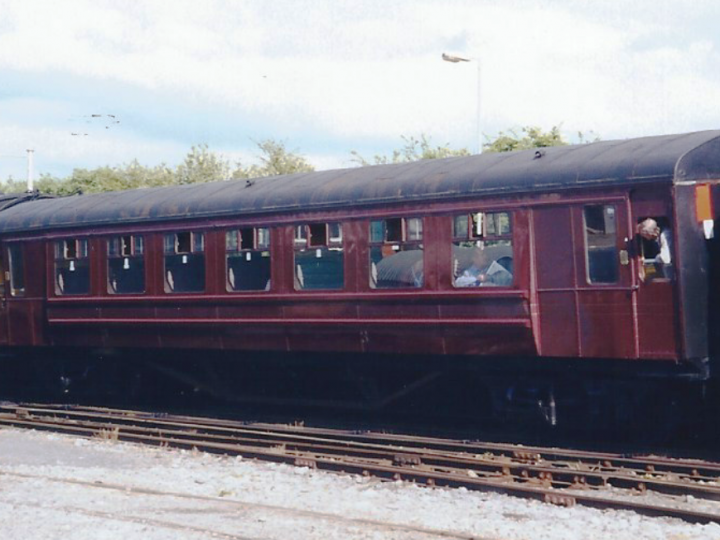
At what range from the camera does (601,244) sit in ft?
36.5

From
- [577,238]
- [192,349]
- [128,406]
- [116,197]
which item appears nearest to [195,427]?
[192,349]

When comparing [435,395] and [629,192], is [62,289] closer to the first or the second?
[435,395]

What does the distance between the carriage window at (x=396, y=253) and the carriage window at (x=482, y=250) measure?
1.68ft

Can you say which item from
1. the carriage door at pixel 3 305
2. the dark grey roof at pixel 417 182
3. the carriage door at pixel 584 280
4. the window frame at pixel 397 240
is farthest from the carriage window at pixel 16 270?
the carriage door at pixel 584 280

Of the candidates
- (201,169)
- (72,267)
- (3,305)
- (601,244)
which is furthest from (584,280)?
(201,169)

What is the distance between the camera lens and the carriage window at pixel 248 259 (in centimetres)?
1384

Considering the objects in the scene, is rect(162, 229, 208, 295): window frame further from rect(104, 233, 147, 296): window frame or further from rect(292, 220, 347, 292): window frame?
rect(292, 220, 347, 292): window frame

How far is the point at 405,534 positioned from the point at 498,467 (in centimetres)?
274

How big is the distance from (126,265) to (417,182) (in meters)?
5.25

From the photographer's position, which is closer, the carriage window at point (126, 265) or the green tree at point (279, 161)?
the carriage window at point (126, 265)

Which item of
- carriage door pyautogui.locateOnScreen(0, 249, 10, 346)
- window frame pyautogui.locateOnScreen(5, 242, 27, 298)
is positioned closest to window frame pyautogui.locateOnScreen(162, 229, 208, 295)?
window frame pyautogui.locateOnScreen(5, 242, 27, 298)

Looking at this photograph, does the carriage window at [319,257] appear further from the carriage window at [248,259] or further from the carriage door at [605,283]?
the carriage door at [605,283]

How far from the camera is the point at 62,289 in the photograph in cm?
1644

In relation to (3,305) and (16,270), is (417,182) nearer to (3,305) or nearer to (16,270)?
(16,270)
